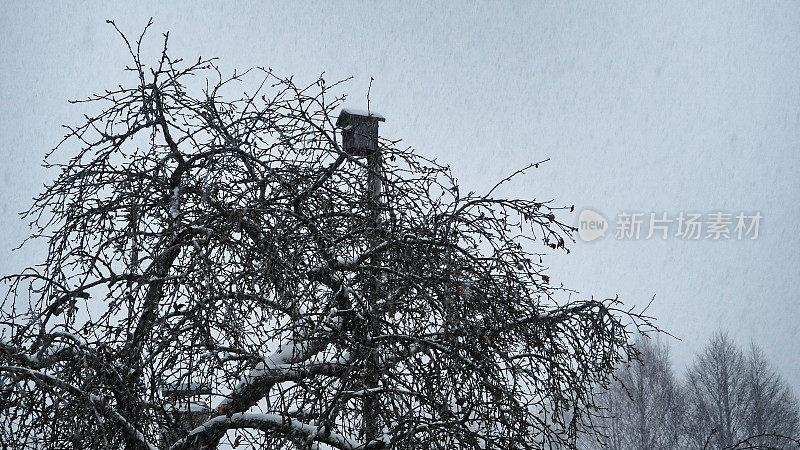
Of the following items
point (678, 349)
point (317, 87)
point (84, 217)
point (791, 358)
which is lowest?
point (84, 217)

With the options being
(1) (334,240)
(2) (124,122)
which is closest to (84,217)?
(2) (124,122)

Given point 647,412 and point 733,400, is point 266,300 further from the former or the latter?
point 733,400

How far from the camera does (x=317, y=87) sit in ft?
14.7

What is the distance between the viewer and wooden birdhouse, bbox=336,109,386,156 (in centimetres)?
480

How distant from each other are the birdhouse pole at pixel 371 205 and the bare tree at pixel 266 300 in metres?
0.02

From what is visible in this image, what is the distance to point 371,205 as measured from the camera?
450cm

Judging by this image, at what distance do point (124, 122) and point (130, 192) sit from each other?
1.42 ft

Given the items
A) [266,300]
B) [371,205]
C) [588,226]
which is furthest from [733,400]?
[266,300]

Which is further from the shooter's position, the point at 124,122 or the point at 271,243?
the point at 124,122

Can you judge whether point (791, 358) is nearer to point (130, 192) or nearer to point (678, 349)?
point (678, 349)

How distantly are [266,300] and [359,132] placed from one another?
1815 millimetres

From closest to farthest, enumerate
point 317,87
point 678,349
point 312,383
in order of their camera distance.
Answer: point 312,383 → point 317,87 → point 678,349

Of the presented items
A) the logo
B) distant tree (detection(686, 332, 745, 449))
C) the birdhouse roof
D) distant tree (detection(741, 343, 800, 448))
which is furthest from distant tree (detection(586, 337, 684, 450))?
the birdhouse roof

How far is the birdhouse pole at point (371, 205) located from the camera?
347cm
